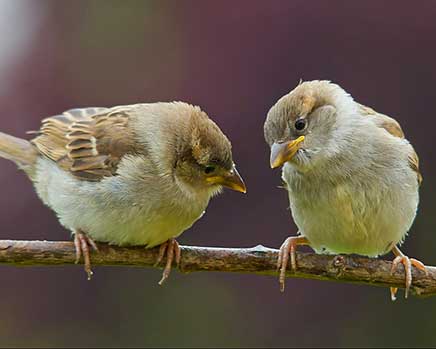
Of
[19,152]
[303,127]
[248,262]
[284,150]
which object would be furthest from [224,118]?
[248,262]

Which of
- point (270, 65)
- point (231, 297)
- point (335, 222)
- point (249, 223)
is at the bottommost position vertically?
point (231, 297)

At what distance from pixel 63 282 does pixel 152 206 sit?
2.30 meters

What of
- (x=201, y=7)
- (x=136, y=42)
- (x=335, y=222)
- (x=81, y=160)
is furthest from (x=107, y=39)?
(x=335, y=222)

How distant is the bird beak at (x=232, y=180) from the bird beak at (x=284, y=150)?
0.66ft

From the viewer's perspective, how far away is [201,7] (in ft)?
22.0

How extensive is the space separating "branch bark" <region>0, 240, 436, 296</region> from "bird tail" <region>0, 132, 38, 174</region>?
86cm

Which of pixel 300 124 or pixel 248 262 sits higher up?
pixel 300 124

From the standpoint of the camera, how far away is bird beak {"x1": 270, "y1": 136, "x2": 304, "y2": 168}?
4352 mm

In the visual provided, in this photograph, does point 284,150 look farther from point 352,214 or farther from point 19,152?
point 19,152

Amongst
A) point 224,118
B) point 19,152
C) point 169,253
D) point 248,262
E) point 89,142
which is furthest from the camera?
point 224,118

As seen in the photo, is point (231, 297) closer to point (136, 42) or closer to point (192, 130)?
point (136, 42)

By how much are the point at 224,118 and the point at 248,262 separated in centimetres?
206

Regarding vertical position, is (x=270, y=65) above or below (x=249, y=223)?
above

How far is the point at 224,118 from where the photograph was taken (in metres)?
6.29
